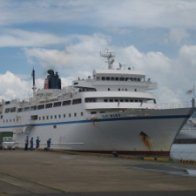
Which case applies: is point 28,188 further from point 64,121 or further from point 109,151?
point 64,121

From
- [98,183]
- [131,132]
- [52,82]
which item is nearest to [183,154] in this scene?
[52,82]

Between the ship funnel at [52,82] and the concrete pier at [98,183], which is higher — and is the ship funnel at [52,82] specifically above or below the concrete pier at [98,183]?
above

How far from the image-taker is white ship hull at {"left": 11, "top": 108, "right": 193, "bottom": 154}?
3803cm

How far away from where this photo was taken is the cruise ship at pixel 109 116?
38.4 m

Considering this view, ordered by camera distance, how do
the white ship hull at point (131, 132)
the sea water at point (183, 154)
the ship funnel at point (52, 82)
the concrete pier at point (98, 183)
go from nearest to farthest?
1. the concrete pier at point (98, 183)
2. the white ship hull at point (131, 132)
3. the sea water at point (183, 154)
4. the ship funnel at point (52, 82)

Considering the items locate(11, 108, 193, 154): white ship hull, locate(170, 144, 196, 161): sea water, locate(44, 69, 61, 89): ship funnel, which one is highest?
locate(44, 69, 61, 89): ship funnel

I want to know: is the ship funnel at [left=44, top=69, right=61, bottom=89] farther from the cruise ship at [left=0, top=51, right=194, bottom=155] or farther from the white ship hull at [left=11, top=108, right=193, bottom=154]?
the white ship hull at [left=11, top=108, right=193, bottom=154]

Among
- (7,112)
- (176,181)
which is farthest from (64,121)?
(176,181)

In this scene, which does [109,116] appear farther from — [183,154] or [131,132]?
[183,154]

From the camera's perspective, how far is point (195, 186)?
47.4 ft

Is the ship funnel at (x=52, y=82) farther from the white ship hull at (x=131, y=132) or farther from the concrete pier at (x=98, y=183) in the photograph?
the concrete pier at (x=98, y=183)

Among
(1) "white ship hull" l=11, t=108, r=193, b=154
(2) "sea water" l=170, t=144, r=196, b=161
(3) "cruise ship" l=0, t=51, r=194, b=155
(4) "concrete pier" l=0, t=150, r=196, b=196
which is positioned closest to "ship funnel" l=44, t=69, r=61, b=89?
(3) "cruise ship" l=0, t=51, r=194, b=155

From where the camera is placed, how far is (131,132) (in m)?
39.1

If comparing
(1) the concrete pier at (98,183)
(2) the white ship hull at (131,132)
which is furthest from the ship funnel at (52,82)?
(1) the concrete pier at (98,183)
